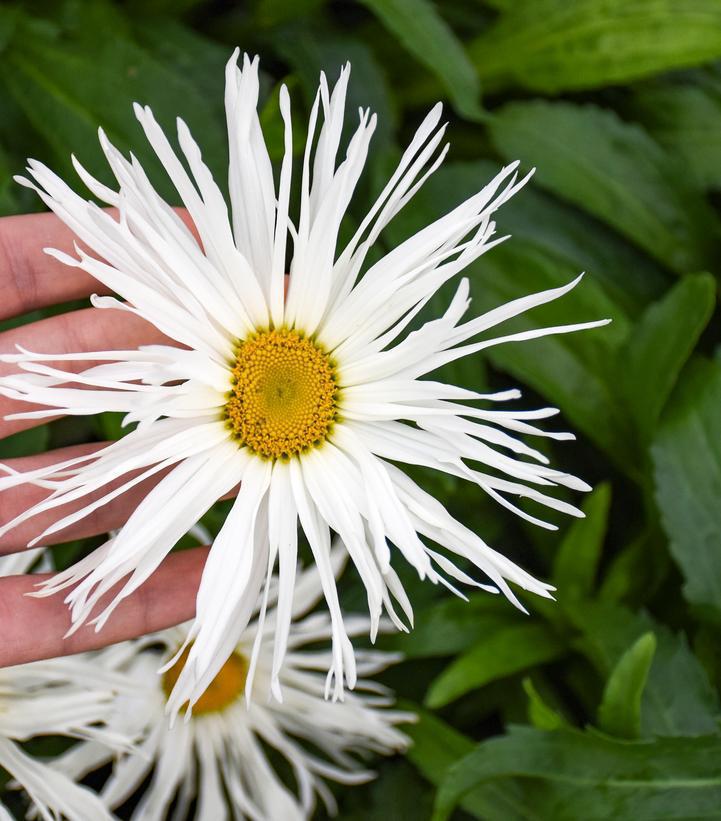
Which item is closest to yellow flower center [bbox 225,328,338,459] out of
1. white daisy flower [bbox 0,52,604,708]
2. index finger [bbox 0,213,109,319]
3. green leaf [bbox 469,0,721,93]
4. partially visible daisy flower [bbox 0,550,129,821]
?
white daisy flower [bbox 0,52,604,708]

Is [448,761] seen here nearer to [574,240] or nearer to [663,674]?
[663,674]

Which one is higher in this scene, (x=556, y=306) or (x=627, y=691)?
(x=556, y=306)

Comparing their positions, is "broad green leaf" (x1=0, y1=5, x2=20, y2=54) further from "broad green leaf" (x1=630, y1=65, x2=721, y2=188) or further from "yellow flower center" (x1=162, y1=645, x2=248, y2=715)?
"broad green leaf" (x1=630, y1=65, x2=721, y2=188)

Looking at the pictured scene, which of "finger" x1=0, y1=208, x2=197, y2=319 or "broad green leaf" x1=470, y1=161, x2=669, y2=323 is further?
"broad green leaf" x1=470, y1=161, x2=669, y2=323

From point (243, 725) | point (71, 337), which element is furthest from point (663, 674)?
point (71, 337)

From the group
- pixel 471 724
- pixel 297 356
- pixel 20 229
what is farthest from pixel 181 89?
pixel 471 724

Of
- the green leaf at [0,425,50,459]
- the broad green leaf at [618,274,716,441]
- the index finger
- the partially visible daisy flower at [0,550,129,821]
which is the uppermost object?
the broad green leaf at [618,274,716,441]
